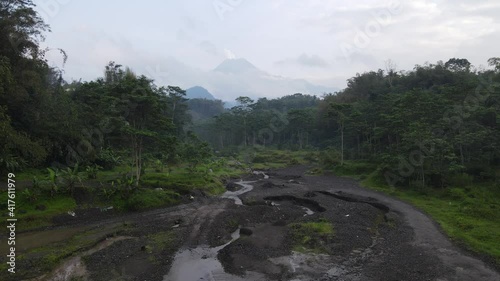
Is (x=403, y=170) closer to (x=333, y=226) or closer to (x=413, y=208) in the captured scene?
(x=413, y=208)

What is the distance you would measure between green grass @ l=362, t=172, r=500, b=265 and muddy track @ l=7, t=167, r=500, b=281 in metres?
1.28

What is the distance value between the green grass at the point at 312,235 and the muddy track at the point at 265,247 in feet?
1.06

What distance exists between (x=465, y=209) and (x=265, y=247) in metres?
19.8

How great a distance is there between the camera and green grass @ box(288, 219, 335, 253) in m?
22.0

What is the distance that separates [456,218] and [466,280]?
12555 mm

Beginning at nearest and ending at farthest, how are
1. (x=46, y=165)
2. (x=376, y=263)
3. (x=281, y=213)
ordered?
1. (x=376, y=263)
2. (x=281, y=213)
3. (x=46, y=165)

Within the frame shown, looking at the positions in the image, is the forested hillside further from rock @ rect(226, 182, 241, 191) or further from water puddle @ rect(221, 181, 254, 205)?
rock @ rect(226, 182, 241, 191)

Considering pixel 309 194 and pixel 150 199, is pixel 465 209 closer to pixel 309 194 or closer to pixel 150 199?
pixel 309 194

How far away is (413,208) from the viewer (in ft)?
108

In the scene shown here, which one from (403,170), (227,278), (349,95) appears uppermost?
(349,95)

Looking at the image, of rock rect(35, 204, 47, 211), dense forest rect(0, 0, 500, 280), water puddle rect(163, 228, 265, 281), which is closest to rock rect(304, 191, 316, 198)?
dense forest rect(0, 0, 500, 280)

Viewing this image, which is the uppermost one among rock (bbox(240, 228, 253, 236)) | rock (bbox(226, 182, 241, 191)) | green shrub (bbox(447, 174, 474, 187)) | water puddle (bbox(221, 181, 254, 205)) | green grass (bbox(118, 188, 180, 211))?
green shrub (bbox(447, 174, 474, 187))

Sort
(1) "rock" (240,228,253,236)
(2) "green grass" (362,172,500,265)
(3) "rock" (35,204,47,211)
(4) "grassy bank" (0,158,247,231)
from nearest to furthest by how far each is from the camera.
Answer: (2) "green grass" (362,172,500,265), (1) "rock" (240,228,253,236), (4) "grassy bank" (0,158,247,231), (3) "rock" (35,204,47,211)

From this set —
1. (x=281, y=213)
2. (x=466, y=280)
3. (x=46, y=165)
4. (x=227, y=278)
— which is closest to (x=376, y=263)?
(x=466, y=280)
